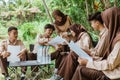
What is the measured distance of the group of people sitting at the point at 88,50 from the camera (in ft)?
10.9

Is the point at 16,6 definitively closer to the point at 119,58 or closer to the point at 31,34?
the point at 31,34

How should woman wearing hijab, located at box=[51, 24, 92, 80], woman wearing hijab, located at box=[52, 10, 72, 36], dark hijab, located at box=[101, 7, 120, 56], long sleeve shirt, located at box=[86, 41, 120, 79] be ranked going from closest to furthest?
long sleeve shirt, located at box=[86, 41, 120, 79], dark hijab, located at box=[101, 7, 120, 56], woman wearing hijab, located at box=[51, 24, 92, 80], woman wearing hijab, located at box=[52, 10, 72, 36]

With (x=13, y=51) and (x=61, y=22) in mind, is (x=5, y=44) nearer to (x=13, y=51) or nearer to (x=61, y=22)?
(x=13, y=51)

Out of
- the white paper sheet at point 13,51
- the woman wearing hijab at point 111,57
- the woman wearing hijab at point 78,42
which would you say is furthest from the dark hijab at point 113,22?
the white paper sheet at point 13,51

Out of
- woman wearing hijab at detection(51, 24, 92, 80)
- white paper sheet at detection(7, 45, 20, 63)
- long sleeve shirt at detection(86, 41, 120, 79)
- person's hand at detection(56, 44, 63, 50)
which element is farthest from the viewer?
person's hand at detection(56, 44, 63, 50)

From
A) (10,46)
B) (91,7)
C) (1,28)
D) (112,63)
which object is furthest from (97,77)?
(1,28)

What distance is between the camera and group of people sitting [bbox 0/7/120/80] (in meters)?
3.33

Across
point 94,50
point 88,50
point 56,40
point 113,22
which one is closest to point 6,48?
point 56,40

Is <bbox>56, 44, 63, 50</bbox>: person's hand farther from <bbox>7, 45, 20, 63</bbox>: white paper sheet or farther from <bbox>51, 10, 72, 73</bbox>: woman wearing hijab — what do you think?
<bbox>7, 45, 20, 63</bbox>: white paper sheet

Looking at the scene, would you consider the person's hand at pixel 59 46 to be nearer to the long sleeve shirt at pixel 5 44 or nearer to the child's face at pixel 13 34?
the long sleeve shirt at pixel 5 44

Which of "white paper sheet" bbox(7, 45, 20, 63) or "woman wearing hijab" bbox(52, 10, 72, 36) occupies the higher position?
"woman wearing hijab" bbox(52, 10, 72, 36)

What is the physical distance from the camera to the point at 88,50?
4320mm

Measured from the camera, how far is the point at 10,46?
16.0 feet

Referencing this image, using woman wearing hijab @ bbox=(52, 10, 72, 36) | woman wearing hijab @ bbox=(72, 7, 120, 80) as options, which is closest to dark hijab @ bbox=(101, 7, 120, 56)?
woman wearing hijab @ bbox=(72, 7, 120, 80)
